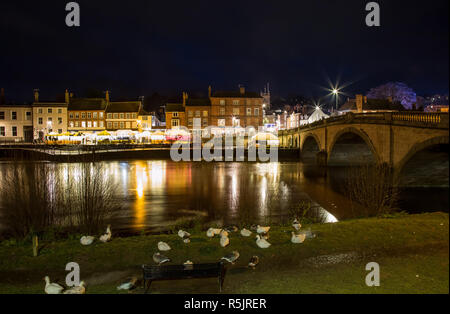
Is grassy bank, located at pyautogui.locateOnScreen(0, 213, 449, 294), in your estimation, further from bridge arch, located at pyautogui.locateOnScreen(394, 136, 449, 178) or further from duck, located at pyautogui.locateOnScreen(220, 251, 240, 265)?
bridge arch, located at pyautogui.locateOnScreen(394, 136, 449, 178)

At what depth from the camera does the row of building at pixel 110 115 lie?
7938 centimetres

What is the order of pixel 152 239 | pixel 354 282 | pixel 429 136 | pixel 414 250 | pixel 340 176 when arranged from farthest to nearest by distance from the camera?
1. pixel 340 176
2. pixel 429 136
3. pixel 152 239
4. pixel 414 250
5. pixel 354 282

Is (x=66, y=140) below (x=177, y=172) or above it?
above

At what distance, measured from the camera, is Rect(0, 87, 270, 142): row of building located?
7938cm

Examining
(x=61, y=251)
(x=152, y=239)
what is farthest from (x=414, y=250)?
(x=61, y=251)

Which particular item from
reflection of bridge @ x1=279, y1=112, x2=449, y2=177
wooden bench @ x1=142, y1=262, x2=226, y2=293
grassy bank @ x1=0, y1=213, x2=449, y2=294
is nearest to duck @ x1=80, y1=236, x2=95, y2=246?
grassy bank @ x1=0, y1=213, x2=449, y2=294

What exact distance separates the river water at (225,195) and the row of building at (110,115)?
143 ft

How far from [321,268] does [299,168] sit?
40.7 metres

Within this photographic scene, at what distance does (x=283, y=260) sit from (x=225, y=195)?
17742mm

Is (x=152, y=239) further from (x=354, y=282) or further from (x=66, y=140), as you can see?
(x=66, y=140)

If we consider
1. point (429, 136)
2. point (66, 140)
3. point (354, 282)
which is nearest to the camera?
point (354, 282)

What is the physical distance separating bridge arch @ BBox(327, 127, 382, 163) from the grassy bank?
22036 millimetres

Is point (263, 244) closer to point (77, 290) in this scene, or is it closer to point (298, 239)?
point (298, 239)
